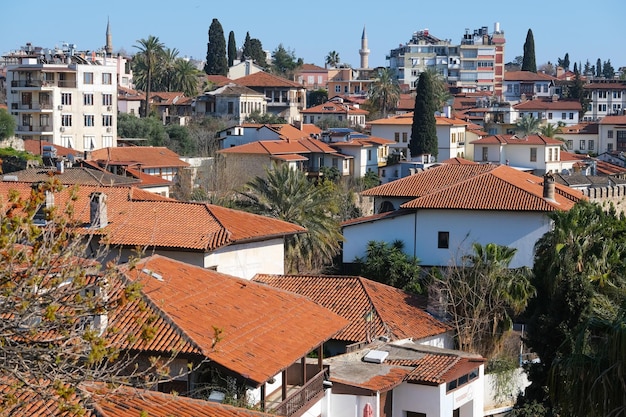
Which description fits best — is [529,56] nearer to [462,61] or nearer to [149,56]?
[462,61]

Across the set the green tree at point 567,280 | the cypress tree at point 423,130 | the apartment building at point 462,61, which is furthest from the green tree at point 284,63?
the green tree at point 567,280

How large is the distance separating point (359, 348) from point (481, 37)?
114 metres

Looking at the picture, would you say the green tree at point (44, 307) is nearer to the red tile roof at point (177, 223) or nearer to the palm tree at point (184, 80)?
Answer: the red tile roof at point (177, 223)

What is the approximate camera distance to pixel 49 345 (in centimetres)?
1055

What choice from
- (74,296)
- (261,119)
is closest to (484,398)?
(74,296)

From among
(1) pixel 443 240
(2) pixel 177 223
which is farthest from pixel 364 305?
(1) pixel 443 240

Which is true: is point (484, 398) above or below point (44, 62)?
below

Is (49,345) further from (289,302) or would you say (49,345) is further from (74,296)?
(289,302)

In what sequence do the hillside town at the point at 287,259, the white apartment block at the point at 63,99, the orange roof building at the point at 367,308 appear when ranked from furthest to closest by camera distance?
the white apartment block at the point at 63,99, the orange roof building at the point at 367,308, the hillside town at the point at 287,259

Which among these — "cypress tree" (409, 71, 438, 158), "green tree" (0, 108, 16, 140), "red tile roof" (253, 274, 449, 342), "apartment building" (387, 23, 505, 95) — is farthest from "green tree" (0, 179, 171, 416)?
"apartment building" (387, 23, 505, 95)

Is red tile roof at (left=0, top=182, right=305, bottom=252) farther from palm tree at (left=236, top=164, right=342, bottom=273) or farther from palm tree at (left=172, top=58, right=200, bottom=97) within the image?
palm tree at (left=172, top=58, right=200, bottom=97)

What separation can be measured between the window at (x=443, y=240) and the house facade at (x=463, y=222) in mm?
34

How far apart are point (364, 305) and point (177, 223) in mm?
5575

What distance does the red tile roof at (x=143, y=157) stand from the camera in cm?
5656
